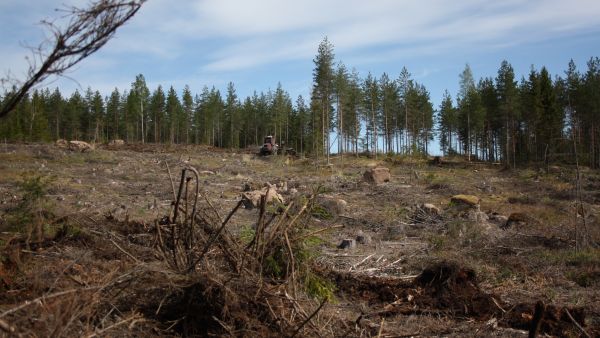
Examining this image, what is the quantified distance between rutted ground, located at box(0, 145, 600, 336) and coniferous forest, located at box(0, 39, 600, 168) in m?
17.1

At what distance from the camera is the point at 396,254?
31.9ft

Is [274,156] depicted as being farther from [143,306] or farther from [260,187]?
[143,306]

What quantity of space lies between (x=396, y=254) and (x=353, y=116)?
51498 mm

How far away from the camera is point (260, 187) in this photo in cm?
1939

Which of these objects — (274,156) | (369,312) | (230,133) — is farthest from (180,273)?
(230,133)

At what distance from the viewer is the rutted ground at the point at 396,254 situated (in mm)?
5199

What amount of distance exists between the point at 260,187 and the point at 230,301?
50.7 ft

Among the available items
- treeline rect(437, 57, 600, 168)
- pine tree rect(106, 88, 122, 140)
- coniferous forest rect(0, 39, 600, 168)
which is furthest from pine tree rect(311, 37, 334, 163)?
pine tree rect(106, 88, 122, 140)

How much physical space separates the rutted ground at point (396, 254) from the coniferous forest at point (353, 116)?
1707 cm

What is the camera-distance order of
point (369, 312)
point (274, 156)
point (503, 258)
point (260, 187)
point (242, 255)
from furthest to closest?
point (274, 156) < point (260, 187) < point (503, 258) < point (369, 312) < point (242, 255)

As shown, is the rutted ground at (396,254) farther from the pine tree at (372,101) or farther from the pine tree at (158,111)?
the pine tree at (158,111)

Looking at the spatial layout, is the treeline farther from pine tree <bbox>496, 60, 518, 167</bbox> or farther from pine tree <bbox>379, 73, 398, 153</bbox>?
pine tree <bbox>379, 73, 398, 153</bbox>

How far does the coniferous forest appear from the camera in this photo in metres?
46.3

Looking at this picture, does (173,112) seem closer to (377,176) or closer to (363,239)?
(377,176)
